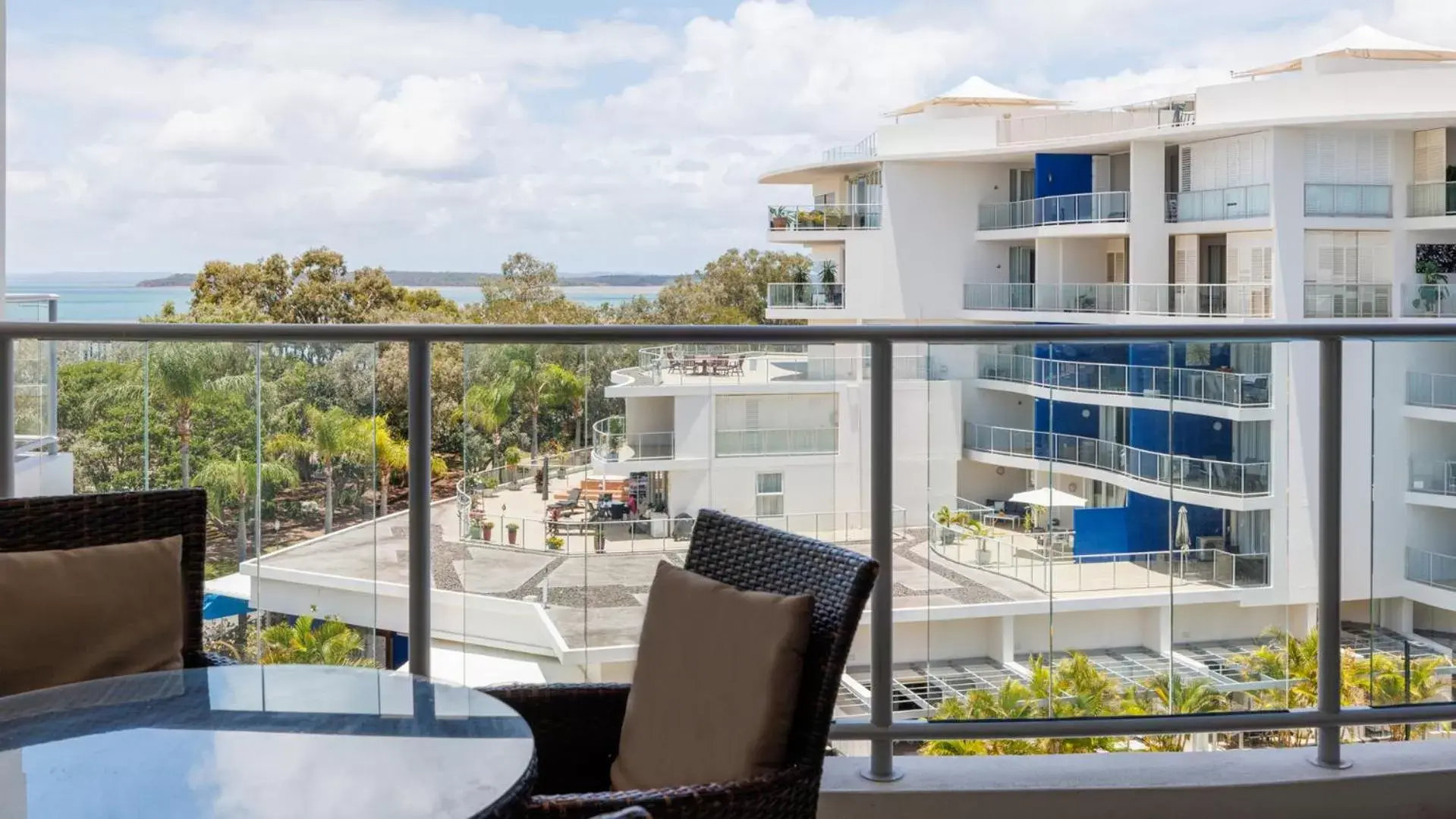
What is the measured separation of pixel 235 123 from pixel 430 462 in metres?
37.9

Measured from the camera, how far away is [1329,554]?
100 inches

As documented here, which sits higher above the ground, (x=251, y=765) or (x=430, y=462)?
(x=430, y=462)

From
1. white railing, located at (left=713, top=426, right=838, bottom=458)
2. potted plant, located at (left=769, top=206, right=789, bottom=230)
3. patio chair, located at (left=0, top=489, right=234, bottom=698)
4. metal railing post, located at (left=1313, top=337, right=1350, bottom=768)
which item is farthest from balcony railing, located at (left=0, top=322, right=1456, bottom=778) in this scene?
potted plant, located at (left=769, top=206, right=789, bottom=230)

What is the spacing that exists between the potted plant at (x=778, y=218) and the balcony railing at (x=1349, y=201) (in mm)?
13559

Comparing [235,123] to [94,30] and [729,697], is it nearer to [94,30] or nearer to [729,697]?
[94,30]

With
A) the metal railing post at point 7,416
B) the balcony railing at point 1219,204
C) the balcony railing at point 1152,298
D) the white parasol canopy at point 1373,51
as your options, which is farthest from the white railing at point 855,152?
the metal railing post at point 7,416

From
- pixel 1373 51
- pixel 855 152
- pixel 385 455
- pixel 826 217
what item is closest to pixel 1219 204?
pixel 1373 51

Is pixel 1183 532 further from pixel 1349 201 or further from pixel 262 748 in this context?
pixel 1349 201

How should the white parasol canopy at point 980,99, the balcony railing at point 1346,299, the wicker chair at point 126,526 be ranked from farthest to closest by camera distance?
1. the white parasol canopy at point 980,99
2. the balcony railing at point 1346,299
3. the wicker chair at point 126,526

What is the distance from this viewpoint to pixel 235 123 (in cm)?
3703

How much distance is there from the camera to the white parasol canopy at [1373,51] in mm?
30172

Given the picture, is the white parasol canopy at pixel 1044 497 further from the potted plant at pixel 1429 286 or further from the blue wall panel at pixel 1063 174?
the blue wall panel at pixel 1063 174

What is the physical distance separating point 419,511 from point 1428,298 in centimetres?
3217

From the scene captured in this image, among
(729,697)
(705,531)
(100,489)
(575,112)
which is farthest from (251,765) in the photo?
(575,112)
